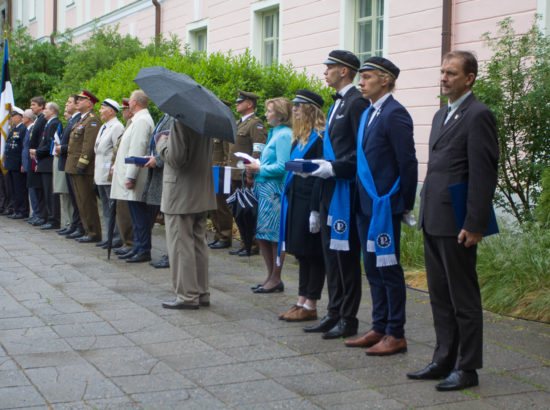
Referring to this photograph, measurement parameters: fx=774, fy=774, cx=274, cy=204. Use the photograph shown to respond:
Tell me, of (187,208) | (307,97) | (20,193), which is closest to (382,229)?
(307,97)

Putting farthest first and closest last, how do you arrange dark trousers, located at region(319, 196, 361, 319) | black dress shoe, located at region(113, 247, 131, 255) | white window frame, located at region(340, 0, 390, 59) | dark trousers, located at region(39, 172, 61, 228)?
white window frame, located at region(340, 0, 390, 59) → dark trousers, located at region(39, 172, 61, 228) → black dress shoe, located at region(113, 247, 131, 255) → dark trousers, located at region(319, 196, 361, 319)

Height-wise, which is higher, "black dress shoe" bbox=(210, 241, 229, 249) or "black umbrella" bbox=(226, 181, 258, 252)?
"black umbrella" bbox=(226, 181, 258, 252)

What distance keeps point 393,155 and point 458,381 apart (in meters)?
1.54

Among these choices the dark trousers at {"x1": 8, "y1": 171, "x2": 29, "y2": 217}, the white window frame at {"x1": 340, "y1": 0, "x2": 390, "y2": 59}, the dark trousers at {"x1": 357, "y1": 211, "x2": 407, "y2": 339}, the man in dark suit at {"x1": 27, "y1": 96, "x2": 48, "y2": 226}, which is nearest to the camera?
the dark trousers at {"x1": 357, "y1": 211, "x2": 407, "y2": 339}

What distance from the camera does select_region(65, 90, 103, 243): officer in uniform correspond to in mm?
10859

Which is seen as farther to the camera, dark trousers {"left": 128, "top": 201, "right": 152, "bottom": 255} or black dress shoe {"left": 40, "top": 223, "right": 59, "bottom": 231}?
black dress shoe {"left": 40, "top": 223, "right": 59, "bottom": 231}

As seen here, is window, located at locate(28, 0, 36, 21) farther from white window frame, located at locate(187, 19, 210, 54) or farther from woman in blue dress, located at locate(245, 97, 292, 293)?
woman in blue dress, located at locate(245, 97, 292, 293)

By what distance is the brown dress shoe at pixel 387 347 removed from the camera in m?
5.25

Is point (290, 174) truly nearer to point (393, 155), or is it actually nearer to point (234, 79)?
point (393, 155)

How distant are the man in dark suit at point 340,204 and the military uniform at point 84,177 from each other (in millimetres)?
5743

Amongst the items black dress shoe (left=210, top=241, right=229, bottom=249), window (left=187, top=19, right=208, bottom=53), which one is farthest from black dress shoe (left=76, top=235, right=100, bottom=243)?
window (left=187, top=19, right=208, bottom=53)

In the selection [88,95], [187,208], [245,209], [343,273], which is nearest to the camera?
[343,273]

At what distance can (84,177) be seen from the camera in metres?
11.0

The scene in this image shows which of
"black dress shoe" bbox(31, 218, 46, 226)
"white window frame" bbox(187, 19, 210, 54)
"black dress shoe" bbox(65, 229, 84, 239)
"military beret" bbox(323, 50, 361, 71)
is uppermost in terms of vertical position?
"white window frame" bbox(187, 19, 210, 54)
